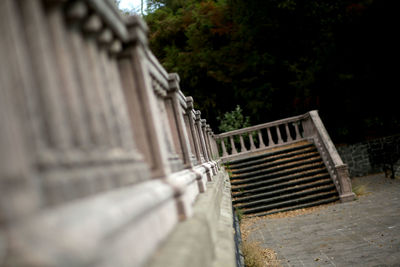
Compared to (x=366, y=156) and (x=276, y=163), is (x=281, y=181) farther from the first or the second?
(x=366, y=156)

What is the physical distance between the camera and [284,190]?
12.2 m

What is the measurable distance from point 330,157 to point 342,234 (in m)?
5.17

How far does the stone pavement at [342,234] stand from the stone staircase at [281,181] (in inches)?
41.5

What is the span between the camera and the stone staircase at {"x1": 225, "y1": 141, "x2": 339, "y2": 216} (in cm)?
1165

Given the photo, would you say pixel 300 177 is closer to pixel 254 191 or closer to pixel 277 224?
pixel 254 191

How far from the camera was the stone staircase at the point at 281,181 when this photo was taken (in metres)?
11.6

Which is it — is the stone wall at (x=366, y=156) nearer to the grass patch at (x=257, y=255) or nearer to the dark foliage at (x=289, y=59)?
the dark foliage at (x=289, y=59)

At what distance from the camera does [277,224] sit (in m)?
9.55

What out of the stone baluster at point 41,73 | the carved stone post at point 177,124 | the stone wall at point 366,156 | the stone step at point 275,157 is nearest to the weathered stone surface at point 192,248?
the stone baluster at point 41,73

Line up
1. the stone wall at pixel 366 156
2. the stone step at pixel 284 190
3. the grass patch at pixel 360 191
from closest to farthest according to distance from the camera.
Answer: the grass patch at pixel 360 191, the stone step at pixel 284 190, the stone wall at pixel 366 156

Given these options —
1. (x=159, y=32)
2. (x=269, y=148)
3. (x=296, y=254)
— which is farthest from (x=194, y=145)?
(x=159, y=32)

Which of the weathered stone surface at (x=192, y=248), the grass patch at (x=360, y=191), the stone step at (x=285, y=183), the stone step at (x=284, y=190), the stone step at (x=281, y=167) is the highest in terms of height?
the weathered stone surface at (x=192, y=248)

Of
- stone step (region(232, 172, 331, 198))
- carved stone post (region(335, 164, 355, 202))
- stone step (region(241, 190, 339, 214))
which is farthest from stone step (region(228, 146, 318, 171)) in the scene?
carved stone post (region(335, 164, 355, 202))

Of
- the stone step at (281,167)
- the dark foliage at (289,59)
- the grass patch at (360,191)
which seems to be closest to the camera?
the grass patch at (360,191)
